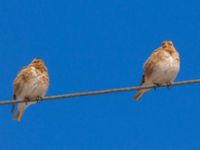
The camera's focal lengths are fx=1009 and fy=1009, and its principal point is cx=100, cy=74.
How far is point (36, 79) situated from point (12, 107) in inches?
24.8

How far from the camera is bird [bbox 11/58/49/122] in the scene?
17.0 metres

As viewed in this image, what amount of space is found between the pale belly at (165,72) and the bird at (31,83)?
6.12 ft

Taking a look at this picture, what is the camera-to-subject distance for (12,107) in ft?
56.3

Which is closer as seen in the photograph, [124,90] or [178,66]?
[124,90]

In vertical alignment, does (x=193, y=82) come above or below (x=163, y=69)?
below

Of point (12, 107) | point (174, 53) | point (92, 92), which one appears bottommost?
point (92, 92)

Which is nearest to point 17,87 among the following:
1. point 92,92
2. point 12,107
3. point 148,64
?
point 12,107

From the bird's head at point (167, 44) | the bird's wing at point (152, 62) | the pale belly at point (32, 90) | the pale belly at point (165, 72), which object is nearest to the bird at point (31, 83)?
the pale belly at point (32, 90)

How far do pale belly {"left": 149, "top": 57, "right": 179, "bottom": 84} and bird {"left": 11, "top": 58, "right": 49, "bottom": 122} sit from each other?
6.12 feet

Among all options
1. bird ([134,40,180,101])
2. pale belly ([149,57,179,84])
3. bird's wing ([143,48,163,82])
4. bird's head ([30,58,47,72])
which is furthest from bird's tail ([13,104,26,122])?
pale belly ([149,57,179,84])

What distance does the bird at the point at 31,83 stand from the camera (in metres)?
17.0

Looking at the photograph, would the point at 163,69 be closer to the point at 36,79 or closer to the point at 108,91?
the point at 36,79

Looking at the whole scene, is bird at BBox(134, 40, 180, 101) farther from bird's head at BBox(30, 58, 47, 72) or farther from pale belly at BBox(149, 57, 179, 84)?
bird's head at BBox(30, 58, 47, 72)

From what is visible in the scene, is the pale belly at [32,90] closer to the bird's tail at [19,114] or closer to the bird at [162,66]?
the bird's tail at [19,114]
